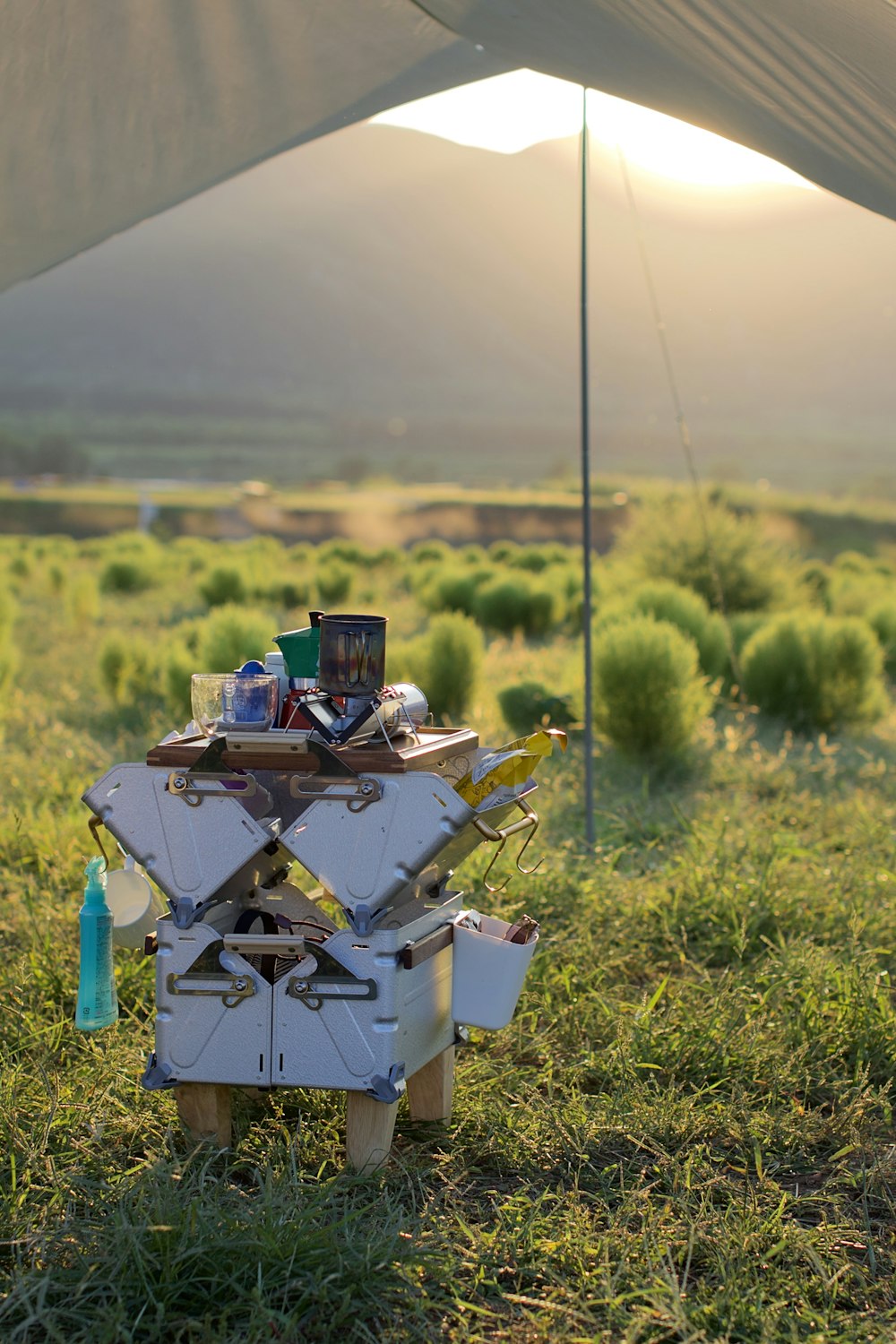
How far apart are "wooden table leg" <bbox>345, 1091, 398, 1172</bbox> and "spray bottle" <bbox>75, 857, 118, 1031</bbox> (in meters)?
0.47

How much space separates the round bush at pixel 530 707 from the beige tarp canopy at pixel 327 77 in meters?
3.14

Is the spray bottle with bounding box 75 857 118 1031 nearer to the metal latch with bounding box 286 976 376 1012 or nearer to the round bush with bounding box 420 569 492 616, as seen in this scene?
the metal latch with bounding box 286 976 376 1012

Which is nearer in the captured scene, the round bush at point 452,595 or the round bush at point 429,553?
the round bush at point 452,595

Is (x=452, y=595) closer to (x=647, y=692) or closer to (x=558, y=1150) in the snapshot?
(x=647, y=692)

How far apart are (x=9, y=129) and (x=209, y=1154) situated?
7.91ft

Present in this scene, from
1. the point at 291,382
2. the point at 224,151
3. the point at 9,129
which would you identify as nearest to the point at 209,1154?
the point at 9,129

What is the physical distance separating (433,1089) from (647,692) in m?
3.52

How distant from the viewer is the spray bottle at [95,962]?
2.19 metres

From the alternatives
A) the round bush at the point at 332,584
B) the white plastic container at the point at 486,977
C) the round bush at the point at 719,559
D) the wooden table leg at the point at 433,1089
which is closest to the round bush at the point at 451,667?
the round bush at the point at 719,559

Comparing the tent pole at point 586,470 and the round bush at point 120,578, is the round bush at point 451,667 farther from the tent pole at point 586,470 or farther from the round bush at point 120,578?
the round bush at point 120,578

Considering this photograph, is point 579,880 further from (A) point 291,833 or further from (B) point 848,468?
(B) point 848,468

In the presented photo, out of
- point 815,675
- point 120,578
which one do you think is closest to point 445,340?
point 120,578

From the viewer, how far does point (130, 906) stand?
2.37 meters

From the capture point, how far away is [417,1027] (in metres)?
2.15
